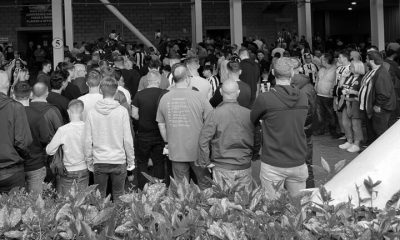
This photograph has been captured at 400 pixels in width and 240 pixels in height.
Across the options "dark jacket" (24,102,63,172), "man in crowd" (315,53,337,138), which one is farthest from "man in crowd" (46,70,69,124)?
"man in crowd" (315,53,337,138)

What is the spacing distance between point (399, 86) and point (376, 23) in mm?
8502

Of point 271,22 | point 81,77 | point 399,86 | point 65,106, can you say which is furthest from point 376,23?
point 65,106

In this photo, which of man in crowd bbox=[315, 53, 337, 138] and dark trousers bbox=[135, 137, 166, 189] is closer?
dark trousers bbox=[135, 137, 166, 189]

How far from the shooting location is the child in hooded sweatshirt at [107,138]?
5.92m

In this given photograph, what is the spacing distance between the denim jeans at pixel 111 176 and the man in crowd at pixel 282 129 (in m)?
1.59

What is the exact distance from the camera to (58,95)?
276 inches

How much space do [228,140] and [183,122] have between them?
2.53 ft

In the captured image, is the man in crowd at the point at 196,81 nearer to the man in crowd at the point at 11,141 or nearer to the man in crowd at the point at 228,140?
the man in crowd at the point at 228,140

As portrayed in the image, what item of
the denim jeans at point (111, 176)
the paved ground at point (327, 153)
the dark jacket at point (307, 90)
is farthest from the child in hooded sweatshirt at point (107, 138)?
the paved ground at point (327, 153)

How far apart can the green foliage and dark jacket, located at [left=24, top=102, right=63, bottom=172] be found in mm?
2702

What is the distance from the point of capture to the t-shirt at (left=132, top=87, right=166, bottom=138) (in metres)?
6.95

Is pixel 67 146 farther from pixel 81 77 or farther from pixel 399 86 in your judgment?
pixel 399 86

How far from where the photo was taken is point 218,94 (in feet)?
25.5

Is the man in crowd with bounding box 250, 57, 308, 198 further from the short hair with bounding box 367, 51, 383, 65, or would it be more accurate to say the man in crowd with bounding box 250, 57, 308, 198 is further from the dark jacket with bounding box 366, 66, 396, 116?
A: the short hair with bounding box 367, 51, 383, 65
